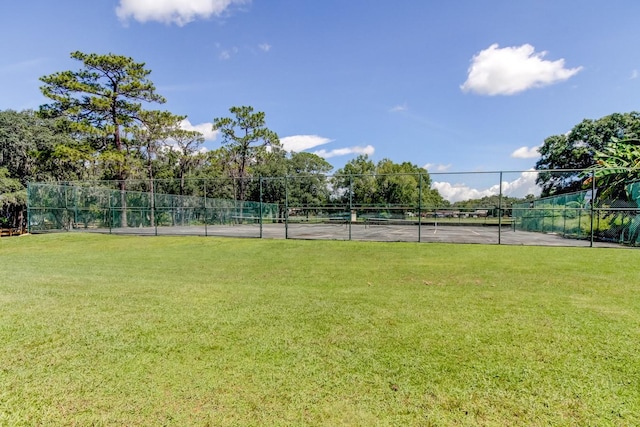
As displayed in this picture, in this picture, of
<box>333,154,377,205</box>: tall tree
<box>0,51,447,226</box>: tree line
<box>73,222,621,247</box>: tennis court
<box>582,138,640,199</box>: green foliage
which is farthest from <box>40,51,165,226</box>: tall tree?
<box>582,138,640,199</box>: green foliage

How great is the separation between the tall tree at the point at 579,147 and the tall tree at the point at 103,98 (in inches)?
1203

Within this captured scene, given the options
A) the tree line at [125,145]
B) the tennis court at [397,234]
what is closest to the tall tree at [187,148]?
the tree line at [125,145]

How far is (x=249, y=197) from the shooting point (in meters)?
37.8

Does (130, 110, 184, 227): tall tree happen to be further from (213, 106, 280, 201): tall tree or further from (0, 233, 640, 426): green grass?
(0, 233, 640, 426): green grass

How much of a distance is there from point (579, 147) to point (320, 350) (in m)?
33.9

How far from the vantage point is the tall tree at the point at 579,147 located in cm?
2617

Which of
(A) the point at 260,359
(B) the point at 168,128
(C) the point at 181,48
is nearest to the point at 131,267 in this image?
(A) the point at 260,359

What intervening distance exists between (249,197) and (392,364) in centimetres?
3634

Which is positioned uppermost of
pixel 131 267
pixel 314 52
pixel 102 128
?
pixel 314 52

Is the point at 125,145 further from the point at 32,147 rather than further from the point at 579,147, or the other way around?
the point at 579,147

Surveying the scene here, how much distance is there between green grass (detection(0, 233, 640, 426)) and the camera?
1980 mm

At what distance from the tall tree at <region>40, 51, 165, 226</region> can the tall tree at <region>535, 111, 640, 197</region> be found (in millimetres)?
30545

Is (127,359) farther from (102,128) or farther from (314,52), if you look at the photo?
(102,128)

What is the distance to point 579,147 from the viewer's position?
2805cm
